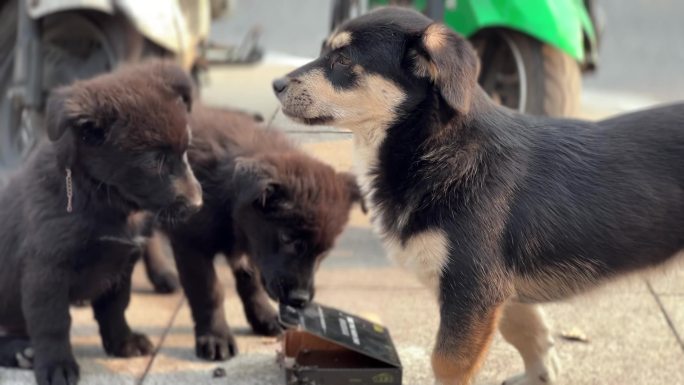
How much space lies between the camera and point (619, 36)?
488 inches

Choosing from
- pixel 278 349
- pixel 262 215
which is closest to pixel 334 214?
pixel 262 215

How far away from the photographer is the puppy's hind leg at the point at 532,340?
4020mm

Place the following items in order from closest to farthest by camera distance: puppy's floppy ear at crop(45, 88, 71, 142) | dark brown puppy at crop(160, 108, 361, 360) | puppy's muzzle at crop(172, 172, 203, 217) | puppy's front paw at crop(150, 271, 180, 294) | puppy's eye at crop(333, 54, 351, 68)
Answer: puppy's eye at crop(333, 54, 351, 68) < puppy's floppy ear at crop(45, 88, 71, 142) < puppy's muzzle at crop(172, 172, 203, 217) < dark brown puppy at crop(160, 108, 361, 360) < puppy's front paw at crop(150, 271, 180, 294)

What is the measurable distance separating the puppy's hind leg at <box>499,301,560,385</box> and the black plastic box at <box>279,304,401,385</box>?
1.70 feet

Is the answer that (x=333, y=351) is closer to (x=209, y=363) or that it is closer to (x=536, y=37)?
(x=209, y=363)

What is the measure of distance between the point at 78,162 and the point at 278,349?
1331mm

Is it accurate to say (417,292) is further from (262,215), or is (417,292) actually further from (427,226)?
(427,226)

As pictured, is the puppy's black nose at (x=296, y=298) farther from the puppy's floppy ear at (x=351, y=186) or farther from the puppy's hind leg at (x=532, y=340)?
the puppy's hind leg at (x=532, y=340)

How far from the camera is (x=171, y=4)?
6012mm

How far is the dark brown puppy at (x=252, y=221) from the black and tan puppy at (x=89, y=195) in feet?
0.97

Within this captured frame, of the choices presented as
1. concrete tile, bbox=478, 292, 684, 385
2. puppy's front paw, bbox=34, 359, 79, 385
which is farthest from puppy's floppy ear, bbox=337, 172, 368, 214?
puppy's front paw, bbox=34, 359, 79, 385

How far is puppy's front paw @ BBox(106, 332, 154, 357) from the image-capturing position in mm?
4414

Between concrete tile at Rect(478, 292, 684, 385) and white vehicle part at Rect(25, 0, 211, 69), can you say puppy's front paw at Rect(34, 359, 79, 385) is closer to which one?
concrete tile at Rect(478, 292, 684, 385)

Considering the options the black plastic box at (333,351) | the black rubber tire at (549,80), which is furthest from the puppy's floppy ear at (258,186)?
the black rubber tire at (549,80)
